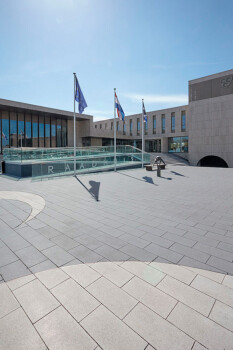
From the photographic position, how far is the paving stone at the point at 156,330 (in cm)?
202

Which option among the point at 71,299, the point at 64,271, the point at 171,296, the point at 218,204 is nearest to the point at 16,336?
the point at 71,299

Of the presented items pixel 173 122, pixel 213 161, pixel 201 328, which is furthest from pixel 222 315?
pixel 173 122

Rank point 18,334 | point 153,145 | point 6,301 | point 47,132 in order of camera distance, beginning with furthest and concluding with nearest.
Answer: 1. point 153,145
2. point 47,132
3. point 6,301
4. point 18,334

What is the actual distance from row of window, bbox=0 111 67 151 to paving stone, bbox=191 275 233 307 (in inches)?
1324

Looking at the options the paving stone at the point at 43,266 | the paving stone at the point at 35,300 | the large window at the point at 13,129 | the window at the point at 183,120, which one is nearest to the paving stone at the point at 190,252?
the paving stone at the point at 43,266

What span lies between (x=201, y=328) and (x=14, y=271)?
2.82 meters

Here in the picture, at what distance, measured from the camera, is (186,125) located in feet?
146

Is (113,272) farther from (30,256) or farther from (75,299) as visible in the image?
(30,256)

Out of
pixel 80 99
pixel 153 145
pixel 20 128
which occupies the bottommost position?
pixel 153 145

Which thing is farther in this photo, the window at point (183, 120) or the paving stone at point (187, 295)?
the window at point (183, 120)

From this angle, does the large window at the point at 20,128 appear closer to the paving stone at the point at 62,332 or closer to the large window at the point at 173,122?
the large window at the point at 173,122

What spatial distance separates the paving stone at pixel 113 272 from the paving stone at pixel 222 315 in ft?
3.88

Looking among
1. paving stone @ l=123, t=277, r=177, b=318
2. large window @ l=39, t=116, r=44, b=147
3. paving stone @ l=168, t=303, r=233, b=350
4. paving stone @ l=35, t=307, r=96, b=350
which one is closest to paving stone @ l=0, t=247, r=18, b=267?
paving stone @ l=35, t=307, r=96, b=350

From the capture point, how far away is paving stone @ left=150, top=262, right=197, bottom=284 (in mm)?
3094
